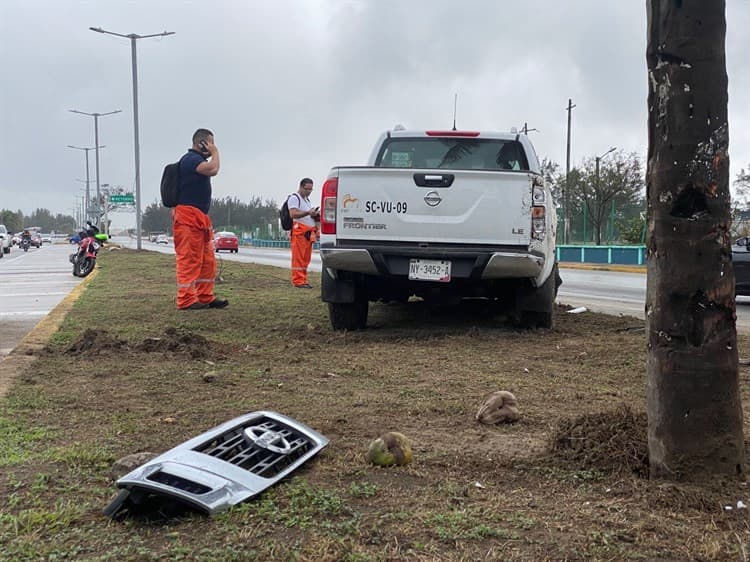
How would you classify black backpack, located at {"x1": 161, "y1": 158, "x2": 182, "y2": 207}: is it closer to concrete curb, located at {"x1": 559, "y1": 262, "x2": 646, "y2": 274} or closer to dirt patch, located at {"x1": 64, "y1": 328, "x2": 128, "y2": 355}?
dirt patch, located at {"x1": 64, "y1": 328, "x2": 128, "y2": 355}

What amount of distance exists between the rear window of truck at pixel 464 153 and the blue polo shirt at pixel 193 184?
2.32 metres

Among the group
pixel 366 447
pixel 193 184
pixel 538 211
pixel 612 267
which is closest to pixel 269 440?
pixel 366 447

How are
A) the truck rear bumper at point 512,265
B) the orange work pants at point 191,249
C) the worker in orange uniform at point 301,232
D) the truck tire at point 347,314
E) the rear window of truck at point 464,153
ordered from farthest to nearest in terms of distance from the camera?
the worker in orange uniform at point 301,232
the orange work pants at point 191,249
the rear window of truck at point 464,153
the truck tire at point 347,314
the truck rear bumper at point 512,265

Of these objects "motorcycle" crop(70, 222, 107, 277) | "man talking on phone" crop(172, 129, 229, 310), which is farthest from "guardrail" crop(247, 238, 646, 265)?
"man talking on phone" crop(172, 129, 229, 310)

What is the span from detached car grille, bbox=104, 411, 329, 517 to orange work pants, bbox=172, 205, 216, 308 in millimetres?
5312

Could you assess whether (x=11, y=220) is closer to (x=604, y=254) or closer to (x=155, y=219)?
(x=155, y=219)

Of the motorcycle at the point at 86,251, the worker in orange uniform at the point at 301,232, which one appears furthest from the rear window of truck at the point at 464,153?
the motorcycle at the point at 86,251

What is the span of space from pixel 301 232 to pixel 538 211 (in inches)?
264

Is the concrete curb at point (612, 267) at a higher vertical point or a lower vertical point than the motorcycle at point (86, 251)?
lower

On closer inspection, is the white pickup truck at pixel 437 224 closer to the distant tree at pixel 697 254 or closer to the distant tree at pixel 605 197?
the distant tree at pixel 697 254

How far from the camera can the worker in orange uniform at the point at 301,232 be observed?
12234 millimetres

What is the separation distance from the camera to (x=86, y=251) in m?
18.4

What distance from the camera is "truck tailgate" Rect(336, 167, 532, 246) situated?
6.05 metres

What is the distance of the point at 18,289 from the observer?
13844 millimetres
